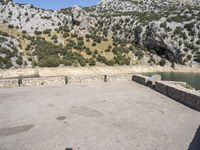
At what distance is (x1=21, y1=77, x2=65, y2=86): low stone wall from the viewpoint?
29.0 m

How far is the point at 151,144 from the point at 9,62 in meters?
54.7

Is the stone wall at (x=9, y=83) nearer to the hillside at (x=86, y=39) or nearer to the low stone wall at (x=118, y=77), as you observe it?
the low stone wall at (x=118, y=77)

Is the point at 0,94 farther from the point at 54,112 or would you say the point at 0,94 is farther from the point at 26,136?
the point at 26,136

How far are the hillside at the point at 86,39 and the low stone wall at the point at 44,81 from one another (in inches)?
1397

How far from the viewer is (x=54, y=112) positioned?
18.4 m

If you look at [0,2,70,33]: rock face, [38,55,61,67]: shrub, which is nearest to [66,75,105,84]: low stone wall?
[38,55,61,67]: shrub

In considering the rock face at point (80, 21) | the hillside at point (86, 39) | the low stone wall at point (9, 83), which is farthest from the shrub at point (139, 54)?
the low stone wall at point (9, 83)

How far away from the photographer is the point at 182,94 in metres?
21.1

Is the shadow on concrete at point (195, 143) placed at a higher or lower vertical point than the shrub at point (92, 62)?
higher

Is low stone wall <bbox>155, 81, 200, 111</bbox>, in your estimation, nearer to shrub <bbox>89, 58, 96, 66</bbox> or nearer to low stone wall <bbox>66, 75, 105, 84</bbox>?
low stone wall <bbox>66, 75, 105, 84</bbox>

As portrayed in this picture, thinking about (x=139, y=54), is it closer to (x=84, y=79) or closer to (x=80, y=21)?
(x=80, y=21)

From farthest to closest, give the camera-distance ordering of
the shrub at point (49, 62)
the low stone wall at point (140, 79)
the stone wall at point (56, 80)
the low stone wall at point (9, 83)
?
the shrub at point (49, 62) < the low stone wall at point (140, 79) < the stone wall at point (56, 80) < the low stone wall at point (9, 83)

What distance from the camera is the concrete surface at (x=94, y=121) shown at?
1320cm

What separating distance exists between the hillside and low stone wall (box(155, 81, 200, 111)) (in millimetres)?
43489
